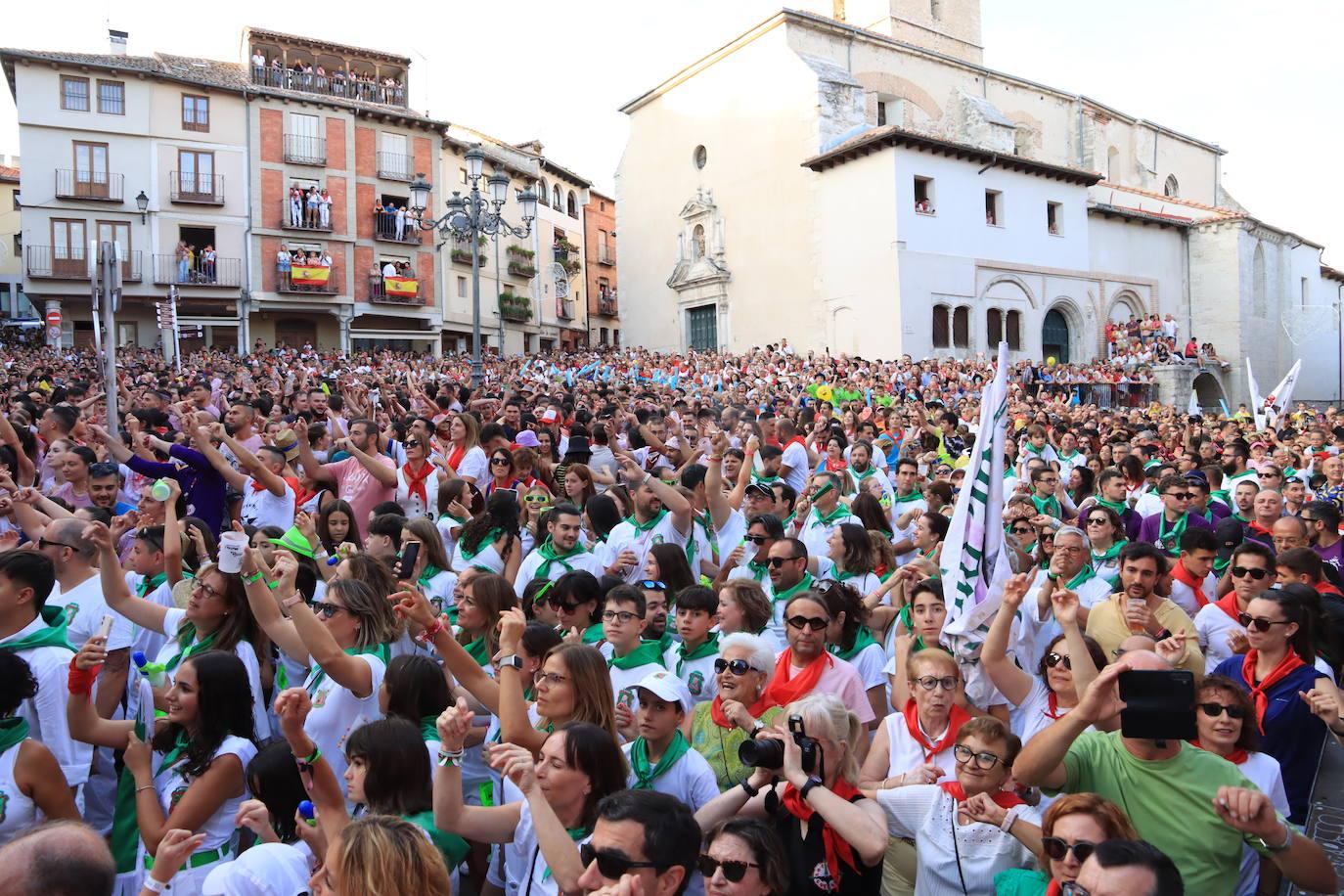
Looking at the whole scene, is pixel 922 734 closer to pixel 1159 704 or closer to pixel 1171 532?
pixel 1159 704

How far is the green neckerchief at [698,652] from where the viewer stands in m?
4.53

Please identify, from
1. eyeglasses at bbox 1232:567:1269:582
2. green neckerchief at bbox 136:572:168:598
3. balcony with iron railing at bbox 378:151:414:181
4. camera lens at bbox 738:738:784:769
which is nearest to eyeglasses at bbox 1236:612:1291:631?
eyeglasses at bbox 1232:567:1269:582

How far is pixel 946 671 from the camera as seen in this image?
3.62 metres

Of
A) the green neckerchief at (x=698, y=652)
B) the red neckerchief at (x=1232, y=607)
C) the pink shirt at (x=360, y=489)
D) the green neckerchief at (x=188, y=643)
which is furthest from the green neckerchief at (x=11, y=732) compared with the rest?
the red neckerchief at (x=1232, y=607)

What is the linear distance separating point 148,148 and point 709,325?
20.3 meters

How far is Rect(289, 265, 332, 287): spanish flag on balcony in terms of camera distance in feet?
113

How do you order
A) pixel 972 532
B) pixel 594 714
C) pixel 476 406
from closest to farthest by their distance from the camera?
pixel 594 714 → pixel 972 532 → pixel 476 406

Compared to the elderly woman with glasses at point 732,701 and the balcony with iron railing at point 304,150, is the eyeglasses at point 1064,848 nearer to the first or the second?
the elderly woman with glasses at point 732,701

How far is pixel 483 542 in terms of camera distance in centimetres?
615

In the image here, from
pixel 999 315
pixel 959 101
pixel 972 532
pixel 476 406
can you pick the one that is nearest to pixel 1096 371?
pixel 999 315

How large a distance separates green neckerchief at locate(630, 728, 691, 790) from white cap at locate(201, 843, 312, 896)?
1127 mm

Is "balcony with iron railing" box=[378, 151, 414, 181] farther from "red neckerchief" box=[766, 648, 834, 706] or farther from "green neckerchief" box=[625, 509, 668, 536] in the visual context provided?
"red neckerchief" box=[766, 648, 834, 706]

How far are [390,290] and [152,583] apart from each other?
3268 cm

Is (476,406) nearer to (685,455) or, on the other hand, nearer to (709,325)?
(685,455)
